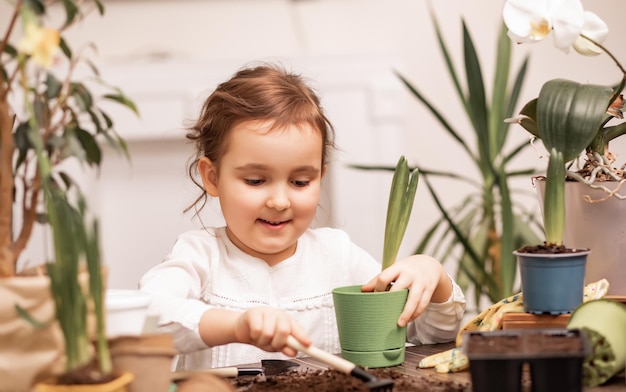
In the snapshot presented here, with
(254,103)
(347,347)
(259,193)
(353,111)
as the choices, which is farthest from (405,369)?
(353,111)

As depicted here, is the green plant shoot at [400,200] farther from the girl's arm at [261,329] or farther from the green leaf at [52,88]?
the green leaf at [52,88]

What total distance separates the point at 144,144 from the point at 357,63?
0.87 meters

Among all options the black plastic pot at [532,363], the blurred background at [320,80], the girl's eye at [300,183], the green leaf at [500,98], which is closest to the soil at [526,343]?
the black plastic pot at [532,363]

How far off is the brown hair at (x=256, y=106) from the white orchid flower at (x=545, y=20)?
0.42 metres

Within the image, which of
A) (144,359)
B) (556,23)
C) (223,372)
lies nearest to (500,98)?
(556,23)

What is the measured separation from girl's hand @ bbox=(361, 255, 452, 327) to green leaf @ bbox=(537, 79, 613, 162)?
27cm

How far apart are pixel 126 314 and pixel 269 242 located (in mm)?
623

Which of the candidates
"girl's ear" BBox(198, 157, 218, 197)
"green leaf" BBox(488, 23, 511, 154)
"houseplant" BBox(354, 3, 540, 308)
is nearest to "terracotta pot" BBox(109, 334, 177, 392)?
"girl's ear" BBox(198, 157, 218, 197)

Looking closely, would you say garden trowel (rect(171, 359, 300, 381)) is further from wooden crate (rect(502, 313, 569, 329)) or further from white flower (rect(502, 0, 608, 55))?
white flower (rect(502, 0, 608, 55))

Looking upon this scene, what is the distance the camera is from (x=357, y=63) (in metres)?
3.34

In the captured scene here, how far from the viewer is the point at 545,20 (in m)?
1.35

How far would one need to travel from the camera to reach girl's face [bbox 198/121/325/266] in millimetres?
1539

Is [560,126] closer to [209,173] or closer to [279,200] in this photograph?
[279,200]

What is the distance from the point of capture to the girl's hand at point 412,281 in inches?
51.3
